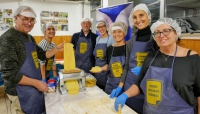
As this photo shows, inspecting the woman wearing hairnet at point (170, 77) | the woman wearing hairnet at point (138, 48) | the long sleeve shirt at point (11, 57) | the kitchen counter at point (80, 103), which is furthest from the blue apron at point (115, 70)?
the long sleeve shirt at point (11, 57)

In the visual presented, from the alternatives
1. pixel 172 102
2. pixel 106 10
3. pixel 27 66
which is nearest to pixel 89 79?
pixel 27 66

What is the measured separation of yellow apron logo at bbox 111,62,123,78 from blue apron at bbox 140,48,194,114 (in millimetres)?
588

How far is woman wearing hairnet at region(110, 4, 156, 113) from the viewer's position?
59.0 inches

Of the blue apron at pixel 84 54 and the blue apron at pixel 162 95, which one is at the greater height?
the blue apron at pixel 84 54

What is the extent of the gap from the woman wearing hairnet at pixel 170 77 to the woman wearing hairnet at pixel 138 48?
0.31 m

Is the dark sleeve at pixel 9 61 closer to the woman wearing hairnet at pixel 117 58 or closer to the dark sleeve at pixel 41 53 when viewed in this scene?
the dark sleeve at pixel 41 53

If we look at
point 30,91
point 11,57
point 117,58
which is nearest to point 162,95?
point 117,58

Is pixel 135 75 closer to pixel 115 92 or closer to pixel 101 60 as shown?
pixel 115 92

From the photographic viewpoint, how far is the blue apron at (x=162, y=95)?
3.34ft

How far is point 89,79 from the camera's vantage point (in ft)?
5.90

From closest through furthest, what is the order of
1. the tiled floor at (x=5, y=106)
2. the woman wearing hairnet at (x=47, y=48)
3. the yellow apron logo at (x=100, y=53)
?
the woman wearing hairnet at (x=47, y=48) < the yellow apron logo at (x=100, y=53) < the tiled floor at (x=5, y=106)

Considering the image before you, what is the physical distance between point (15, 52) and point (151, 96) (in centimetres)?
116

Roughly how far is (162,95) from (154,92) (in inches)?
2.3

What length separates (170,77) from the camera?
1.04m
